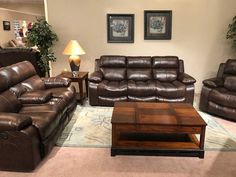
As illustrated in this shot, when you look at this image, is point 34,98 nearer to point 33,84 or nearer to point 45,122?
point 33,84

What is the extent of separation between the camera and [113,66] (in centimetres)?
496

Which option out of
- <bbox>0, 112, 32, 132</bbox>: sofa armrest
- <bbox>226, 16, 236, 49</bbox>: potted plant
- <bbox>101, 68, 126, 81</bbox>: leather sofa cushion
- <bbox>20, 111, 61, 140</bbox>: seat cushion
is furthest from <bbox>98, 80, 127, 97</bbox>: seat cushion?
<bbox>226, 16, 236, 49</bbox>: potted plant

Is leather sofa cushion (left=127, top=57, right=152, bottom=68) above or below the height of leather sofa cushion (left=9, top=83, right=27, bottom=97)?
above

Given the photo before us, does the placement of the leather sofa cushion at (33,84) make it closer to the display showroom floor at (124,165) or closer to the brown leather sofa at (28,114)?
the brown leather sofa at (28,114)

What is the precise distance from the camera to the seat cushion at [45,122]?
2520mm

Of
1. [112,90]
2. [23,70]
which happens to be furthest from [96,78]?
[23,70]

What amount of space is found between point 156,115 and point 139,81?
1959mm

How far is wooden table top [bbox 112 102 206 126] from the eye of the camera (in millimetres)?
2682

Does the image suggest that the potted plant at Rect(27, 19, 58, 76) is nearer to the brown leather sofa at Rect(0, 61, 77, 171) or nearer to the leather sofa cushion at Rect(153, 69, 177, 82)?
the brown leather sofa at Rect(0, 61, 77, 171)

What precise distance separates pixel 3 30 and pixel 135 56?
783 cm

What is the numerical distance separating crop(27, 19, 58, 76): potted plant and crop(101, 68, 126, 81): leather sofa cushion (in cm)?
136

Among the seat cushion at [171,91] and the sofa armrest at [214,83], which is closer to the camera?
the sofa armrest at [214,83]

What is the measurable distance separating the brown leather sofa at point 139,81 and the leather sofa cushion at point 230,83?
557 mm

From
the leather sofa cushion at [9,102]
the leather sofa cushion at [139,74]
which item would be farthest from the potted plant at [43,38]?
the leather sofa cushion at [9,102]
